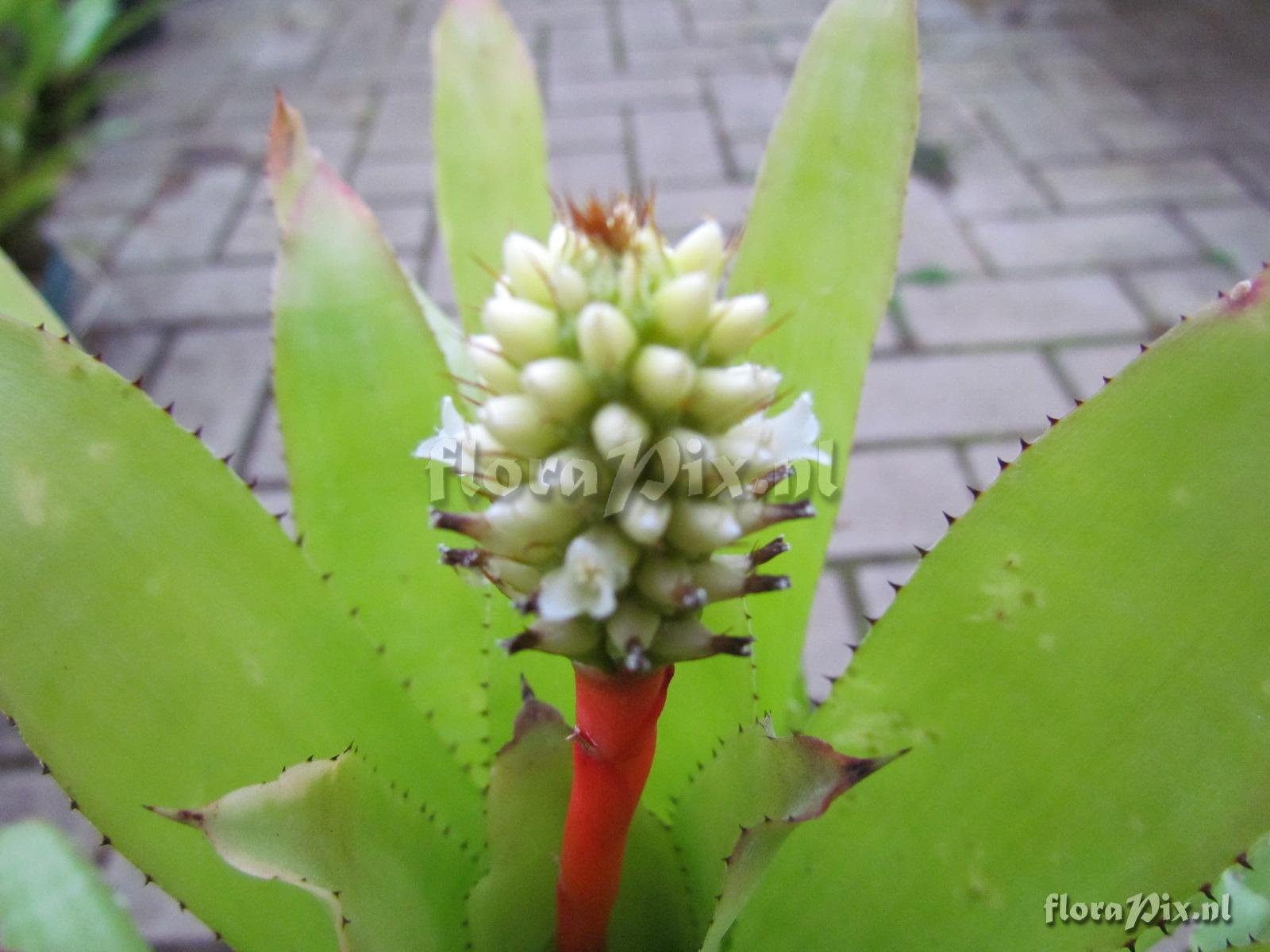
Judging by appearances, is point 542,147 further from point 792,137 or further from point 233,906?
point 233,906

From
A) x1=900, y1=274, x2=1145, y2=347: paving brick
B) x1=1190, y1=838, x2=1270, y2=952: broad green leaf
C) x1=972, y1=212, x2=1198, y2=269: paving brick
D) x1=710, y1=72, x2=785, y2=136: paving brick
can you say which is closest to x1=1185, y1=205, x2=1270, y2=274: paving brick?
x1=972, y1=212, x2=1198, y2=269: paving brick

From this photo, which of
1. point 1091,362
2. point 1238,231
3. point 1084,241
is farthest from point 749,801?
point 1238,231

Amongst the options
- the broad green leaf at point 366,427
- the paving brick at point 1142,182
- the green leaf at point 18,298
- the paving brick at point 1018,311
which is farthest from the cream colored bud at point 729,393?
the paving brick at point 1142,182

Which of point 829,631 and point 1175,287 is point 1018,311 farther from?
point 829,631

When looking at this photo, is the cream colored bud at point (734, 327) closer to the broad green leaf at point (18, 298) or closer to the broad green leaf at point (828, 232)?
the broad green leaf at point (828, 232)

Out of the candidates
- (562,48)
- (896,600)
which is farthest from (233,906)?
(562,48)

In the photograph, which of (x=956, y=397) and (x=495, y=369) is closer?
(x=495, y=369)
